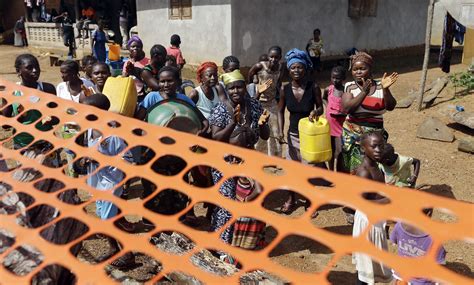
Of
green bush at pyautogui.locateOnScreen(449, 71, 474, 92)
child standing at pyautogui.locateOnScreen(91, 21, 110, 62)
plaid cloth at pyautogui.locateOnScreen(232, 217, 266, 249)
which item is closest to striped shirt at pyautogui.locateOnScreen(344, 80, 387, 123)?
plaid cloth at pyautogui.locateOnScreen(232, 217, 266, 249)

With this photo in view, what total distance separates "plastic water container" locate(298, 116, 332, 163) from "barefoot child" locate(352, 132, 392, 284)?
0.93 meters

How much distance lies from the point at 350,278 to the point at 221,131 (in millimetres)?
1493

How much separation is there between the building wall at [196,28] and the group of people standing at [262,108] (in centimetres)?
507

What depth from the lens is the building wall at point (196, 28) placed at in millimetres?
10047

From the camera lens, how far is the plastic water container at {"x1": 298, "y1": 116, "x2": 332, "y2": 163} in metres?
4.00

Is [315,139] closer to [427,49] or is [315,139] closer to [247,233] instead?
[247,233]

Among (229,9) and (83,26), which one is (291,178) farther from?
(83,26)

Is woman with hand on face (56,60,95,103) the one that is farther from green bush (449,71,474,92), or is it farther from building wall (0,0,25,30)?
building wall (0,0,25,30)

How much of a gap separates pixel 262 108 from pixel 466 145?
3229 mm

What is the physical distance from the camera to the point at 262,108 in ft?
12.7

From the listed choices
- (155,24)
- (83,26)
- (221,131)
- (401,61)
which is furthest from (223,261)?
(83,26)

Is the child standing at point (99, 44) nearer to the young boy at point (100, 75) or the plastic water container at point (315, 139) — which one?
the young boy at point (100, 75)

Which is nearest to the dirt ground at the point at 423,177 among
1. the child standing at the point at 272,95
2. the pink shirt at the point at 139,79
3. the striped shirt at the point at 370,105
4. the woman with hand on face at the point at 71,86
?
the child standing at the point at 272,95

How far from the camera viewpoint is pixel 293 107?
441 centimetres
